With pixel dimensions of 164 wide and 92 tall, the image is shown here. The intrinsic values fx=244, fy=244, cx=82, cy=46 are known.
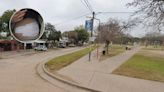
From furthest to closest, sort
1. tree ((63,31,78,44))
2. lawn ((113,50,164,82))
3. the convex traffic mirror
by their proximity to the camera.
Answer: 1. tree ((63,31,78,44))
2. lawn ((113,50,164,82))
3. the convex traffic mirror

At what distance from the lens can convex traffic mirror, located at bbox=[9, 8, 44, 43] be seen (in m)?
3.71

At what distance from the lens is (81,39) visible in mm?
111500

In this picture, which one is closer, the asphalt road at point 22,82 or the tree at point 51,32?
the asphalt road at point 22,82

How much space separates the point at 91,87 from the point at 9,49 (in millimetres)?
49209

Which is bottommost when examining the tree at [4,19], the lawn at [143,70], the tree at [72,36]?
the lawn at [143,70]

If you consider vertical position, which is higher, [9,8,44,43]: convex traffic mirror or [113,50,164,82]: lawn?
[9,8,44,43]: convex traffic mirror

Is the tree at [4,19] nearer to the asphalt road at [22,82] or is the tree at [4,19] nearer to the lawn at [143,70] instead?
the lawn at [143,70]

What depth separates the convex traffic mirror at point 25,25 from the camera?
12.2 feet

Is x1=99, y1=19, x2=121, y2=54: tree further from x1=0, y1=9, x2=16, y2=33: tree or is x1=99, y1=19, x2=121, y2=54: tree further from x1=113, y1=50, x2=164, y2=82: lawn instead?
x1=0, y1=9, x2=16, y2=33: tree

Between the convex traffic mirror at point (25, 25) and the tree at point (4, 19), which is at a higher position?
the tree at point (4, 19)

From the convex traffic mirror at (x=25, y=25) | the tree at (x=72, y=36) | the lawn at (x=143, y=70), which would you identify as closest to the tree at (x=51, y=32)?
the tree at (x=72, y=36)

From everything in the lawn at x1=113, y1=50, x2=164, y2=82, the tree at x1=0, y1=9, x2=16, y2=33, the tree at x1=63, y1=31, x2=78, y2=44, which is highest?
the tree at x1=0, y1=9, x2=16, y2=33

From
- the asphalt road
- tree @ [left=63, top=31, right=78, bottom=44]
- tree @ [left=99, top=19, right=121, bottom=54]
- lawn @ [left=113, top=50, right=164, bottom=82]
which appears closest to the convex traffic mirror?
the asphalt road

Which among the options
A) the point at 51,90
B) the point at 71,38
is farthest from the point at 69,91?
the point at 71,38
